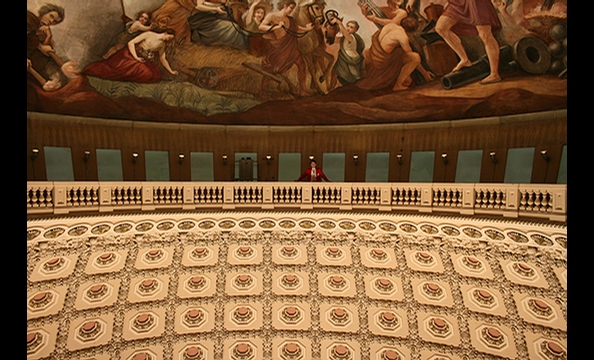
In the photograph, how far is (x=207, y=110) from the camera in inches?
781

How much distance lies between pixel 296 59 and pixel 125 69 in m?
8.19

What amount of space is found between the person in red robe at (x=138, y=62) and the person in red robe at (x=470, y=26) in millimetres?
12292

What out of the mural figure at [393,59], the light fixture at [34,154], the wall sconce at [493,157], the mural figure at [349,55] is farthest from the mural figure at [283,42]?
the light fixture at [34,154]

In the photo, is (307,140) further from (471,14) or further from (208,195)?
(471,14)

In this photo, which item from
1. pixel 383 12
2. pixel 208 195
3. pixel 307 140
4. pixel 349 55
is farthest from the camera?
pixel 307 140

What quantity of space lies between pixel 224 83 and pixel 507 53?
13121 mm

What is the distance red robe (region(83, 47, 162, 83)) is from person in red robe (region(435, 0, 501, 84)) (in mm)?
13390

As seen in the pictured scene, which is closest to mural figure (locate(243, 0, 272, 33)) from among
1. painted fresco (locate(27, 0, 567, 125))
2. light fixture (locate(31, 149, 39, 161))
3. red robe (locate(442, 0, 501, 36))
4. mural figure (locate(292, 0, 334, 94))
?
painted fresco (locate(27, 0, 567, 125))

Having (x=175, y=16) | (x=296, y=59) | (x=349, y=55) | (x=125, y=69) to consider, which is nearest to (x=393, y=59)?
(x=349, y=55)

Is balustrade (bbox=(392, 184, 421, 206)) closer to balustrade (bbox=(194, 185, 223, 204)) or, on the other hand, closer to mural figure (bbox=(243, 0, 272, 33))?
balustrade (bbox=(194, 185, 223, 204))

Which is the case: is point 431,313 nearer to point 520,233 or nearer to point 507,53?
point 520,233

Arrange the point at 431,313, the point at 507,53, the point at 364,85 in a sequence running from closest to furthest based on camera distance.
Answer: the point at 431,313, the point at 507,53, the point at 364,85

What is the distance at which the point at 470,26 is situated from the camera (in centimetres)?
1592
